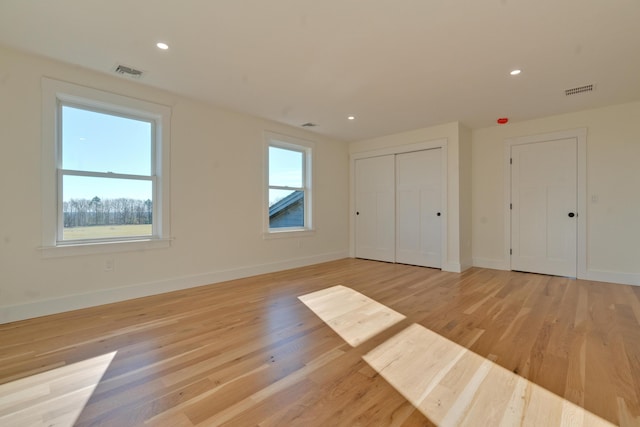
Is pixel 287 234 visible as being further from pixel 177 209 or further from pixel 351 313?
pixel 351 313

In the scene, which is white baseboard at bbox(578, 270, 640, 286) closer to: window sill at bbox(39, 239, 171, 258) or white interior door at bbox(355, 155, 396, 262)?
white interior door at bbox(355, 155, 396, 262)

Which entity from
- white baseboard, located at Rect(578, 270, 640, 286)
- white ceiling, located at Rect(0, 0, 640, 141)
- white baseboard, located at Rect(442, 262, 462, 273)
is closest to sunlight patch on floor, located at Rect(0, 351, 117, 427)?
white ceiling, located at Rect(0, 0, 640, 141)

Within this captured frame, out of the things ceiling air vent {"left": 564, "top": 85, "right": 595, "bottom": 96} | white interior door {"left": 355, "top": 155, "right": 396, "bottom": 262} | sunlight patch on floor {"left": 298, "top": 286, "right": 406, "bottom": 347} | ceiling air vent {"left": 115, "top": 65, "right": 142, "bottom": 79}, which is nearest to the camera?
sunlight patch on floor {"left": 298, "top": 286, "right": 406, "bottom": 347}

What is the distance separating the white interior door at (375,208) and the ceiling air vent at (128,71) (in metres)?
4.12

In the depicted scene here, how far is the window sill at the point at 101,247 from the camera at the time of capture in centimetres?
293

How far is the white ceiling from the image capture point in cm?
216

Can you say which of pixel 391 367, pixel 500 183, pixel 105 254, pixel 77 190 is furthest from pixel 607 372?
pixel 77 190

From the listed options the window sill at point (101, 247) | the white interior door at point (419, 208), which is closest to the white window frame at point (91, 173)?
the window sill at point (101, 247)

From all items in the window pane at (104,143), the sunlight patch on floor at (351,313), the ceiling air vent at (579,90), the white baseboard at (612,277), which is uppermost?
the ceiling air vent at (579,90)

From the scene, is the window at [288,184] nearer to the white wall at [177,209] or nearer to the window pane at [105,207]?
the white wall at [177,209]

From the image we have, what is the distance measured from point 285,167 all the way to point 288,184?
302mm

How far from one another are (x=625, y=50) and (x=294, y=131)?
406cm

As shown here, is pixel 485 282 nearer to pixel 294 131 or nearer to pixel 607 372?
pixel 607 372

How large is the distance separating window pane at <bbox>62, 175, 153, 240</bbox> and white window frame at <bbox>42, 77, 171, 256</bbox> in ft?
0.19
